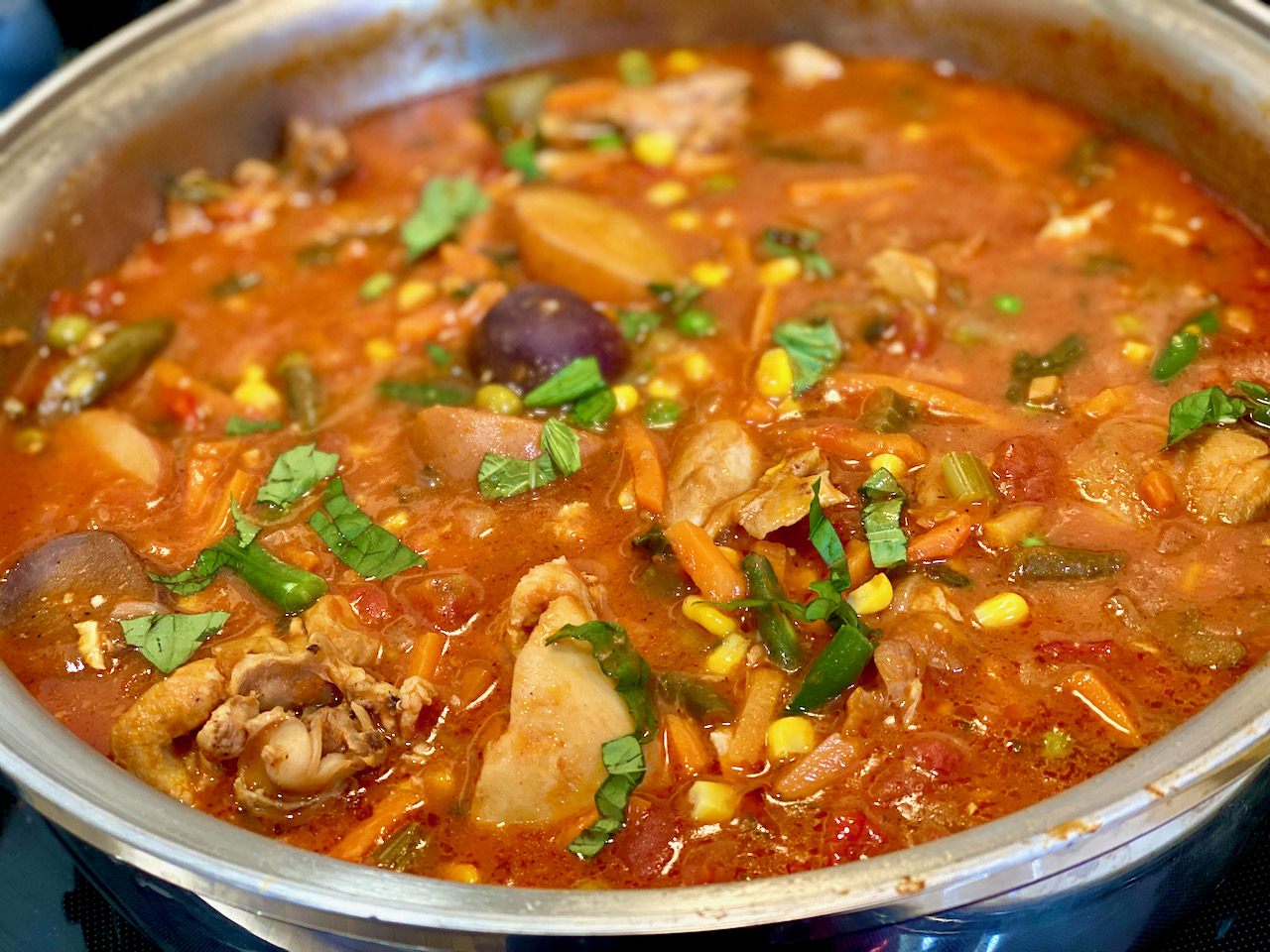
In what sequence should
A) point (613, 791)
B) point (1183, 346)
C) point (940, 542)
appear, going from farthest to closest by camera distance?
point (1183, 346)
point (940, 542)
point (613, 791)

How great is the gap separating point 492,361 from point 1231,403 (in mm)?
2458

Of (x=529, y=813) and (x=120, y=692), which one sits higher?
(x=120, y=692)

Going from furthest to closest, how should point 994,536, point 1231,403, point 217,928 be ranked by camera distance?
point 1231,403
point 994,536
point 217,928

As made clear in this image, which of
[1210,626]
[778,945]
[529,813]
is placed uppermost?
[778,945]

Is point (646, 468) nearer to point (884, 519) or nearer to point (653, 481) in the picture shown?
point (653, 481)

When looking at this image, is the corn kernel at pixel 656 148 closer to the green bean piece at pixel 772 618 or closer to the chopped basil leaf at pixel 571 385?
the chopped basil leaf at pixel 571 385

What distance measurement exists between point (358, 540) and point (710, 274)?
178 centimetres

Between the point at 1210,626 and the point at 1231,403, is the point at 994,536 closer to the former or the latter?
the point at 1210,626

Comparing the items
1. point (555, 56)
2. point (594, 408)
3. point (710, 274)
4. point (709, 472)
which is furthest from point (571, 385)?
point (555, 56)

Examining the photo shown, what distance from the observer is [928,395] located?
3.89 metres

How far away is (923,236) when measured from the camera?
4641mm

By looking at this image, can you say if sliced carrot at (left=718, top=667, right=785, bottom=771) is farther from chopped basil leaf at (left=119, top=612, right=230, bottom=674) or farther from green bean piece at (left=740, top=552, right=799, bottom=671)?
chopped basil leaf at (left=119, top=612, right=230, bottom=674)

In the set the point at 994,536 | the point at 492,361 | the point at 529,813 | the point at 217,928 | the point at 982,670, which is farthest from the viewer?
the point at 492,361

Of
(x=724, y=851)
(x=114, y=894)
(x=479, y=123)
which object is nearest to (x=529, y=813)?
(x=724, y=851)
